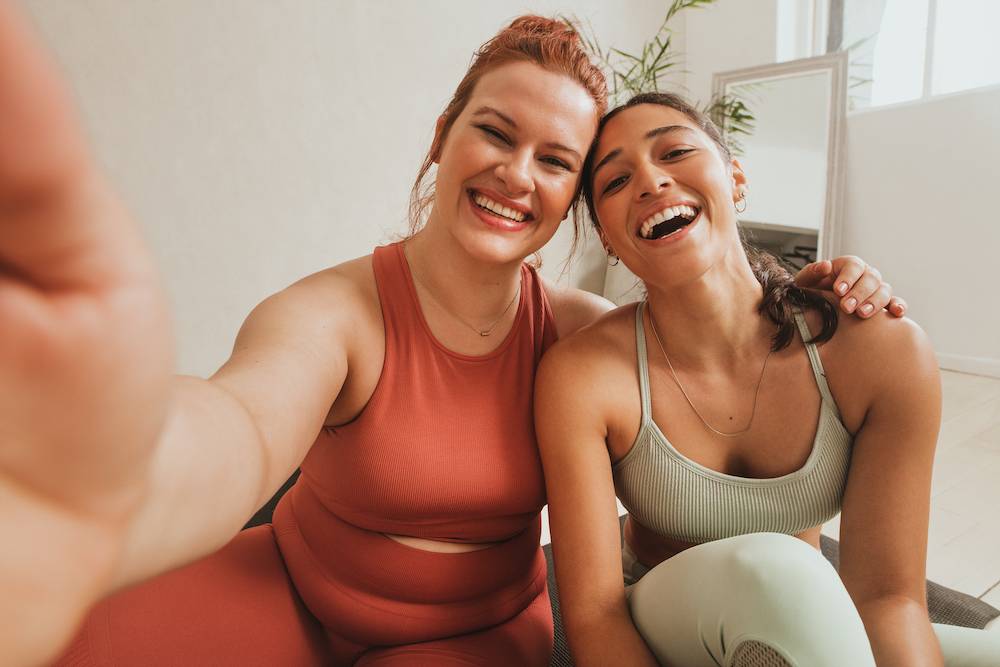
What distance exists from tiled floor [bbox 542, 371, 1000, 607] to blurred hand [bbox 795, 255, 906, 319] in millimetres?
1085

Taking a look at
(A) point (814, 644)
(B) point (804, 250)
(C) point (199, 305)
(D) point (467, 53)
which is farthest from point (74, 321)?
(B) point (804, 250)

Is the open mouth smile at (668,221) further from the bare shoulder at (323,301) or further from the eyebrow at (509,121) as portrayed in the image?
the bare shoulder at (323,301)

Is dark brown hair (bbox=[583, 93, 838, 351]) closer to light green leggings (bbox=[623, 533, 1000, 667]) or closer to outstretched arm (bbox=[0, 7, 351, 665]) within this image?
light green leggings (bbox=[623, 533, 1000, 667])

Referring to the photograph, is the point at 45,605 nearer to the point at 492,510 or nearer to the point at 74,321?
the point at 74,321

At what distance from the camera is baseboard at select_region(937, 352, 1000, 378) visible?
3328 mm

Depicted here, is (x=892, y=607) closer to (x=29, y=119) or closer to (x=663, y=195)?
(x=663, y=195)

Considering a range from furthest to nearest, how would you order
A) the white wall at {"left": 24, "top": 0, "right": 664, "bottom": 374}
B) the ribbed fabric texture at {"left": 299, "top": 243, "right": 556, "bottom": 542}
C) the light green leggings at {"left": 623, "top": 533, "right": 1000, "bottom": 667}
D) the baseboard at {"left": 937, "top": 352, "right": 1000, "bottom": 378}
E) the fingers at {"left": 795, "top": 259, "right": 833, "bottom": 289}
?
1. the baseboard at {"left": 937, "top": 352, "right": 1000, "bottom": 378}
2. the white wall at {"left": 24, "top": 0, "right": 664, "bottom": 374}
3. the fingers at {"left": 795, "top": 259, "right": 833, "bottom": 289}
4. the ribbed fabric texture at {"left": 299, "top": 243, "right": 556, "bottom": 542}
5. the light green leggings at {"left": 623, "top": 533, "right": 1000, "bottom": 667}

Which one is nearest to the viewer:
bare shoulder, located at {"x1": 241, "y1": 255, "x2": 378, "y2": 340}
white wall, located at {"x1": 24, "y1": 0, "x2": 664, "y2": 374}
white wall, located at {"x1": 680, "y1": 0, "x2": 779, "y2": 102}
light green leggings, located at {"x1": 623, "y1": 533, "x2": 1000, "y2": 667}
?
light green leggings, located at {"x1": 623, "y1": 533, "x2": 1000, "y2": 667}

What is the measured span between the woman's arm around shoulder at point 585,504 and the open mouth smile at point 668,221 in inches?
8.5

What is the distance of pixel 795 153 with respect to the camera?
12.3ft

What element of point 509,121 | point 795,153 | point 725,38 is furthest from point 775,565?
point 725,38

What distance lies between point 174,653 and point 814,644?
861 millimetres

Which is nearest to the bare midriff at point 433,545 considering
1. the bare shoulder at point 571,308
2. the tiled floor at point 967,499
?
the bare shoulder at point 571,308

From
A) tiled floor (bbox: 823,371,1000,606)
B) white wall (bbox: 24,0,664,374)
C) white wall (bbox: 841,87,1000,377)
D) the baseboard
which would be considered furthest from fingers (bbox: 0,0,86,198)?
the baseboard
